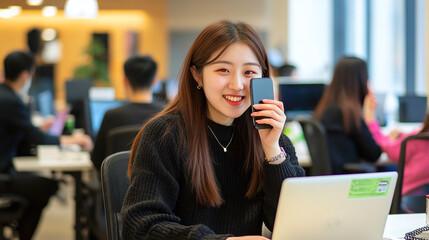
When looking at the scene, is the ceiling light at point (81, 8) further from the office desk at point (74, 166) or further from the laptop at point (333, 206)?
the laptop at point (333, 206)

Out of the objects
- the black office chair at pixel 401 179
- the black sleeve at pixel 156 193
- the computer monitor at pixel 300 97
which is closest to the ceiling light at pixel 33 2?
the black sleeve at pixel 156 193

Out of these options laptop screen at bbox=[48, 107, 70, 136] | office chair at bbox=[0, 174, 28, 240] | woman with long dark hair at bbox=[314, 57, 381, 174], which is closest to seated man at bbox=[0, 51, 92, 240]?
office chair at bbox=[0, 174, 28, 240]

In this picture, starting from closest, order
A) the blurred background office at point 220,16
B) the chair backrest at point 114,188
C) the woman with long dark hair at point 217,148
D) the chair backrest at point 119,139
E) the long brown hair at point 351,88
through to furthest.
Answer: the woman with long dark hair at point 217,148
the chair backrest at point 114,188
the chair backrest at point 119,139
the long brown hair at point 351,88
the blurred background office at point 220,16

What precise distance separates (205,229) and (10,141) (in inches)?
118

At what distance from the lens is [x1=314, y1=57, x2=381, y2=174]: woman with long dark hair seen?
4305 millimetres

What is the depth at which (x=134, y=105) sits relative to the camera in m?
3.73

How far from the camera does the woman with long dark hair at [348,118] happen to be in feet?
14.1

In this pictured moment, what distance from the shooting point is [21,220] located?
13.9 ft

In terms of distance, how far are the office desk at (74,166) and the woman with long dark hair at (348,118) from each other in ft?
5.08

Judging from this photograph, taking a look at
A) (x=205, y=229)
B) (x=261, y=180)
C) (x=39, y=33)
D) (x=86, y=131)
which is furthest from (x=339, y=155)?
(x=39, y=33)

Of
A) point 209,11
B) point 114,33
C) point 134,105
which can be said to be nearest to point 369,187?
point 134,105

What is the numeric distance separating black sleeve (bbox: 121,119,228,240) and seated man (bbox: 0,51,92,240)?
2.56 metres

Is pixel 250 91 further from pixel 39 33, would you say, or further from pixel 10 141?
pixel 39 33

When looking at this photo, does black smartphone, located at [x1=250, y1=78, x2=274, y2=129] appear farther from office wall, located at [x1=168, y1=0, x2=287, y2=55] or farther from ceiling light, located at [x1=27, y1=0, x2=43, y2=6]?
office wall, located at [x1=168, y1=0, x2=287, y2=55]
